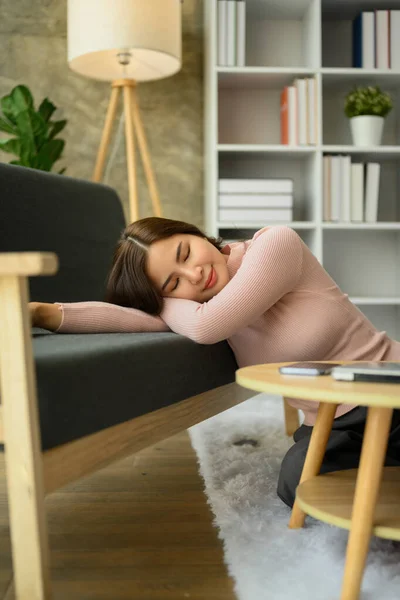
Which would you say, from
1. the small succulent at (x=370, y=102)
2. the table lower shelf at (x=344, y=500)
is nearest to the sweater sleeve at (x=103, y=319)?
the table lower shelf at (x=344, y=500)

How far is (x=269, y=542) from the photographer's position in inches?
49.4

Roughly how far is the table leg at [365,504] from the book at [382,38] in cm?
257

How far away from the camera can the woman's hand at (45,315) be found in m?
1.46

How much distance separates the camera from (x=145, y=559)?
1218 mm

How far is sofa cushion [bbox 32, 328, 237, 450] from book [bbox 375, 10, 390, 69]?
6.91ft

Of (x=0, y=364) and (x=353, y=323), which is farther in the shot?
(x=353, y=323)

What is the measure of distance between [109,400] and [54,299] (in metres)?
0.78

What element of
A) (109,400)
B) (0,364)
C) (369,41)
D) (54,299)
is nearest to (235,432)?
(54,299)

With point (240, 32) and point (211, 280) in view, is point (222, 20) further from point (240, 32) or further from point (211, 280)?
point (211, 280)

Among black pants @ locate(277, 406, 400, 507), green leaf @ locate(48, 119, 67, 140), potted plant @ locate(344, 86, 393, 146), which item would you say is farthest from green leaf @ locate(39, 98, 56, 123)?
black pants @ locate(277, 406, 400, 507)

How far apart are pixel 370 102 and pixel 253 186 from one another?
67 cm

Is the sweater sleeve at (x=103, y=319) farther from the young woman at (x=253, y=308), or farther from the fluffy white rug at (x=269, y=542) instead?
the fluffy white rug at (x=269, y=542)

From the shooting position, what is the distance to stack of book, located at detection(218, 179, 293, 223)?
10.1 feet

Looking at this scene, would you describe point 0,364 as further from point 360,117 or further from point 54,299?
point 360,117
